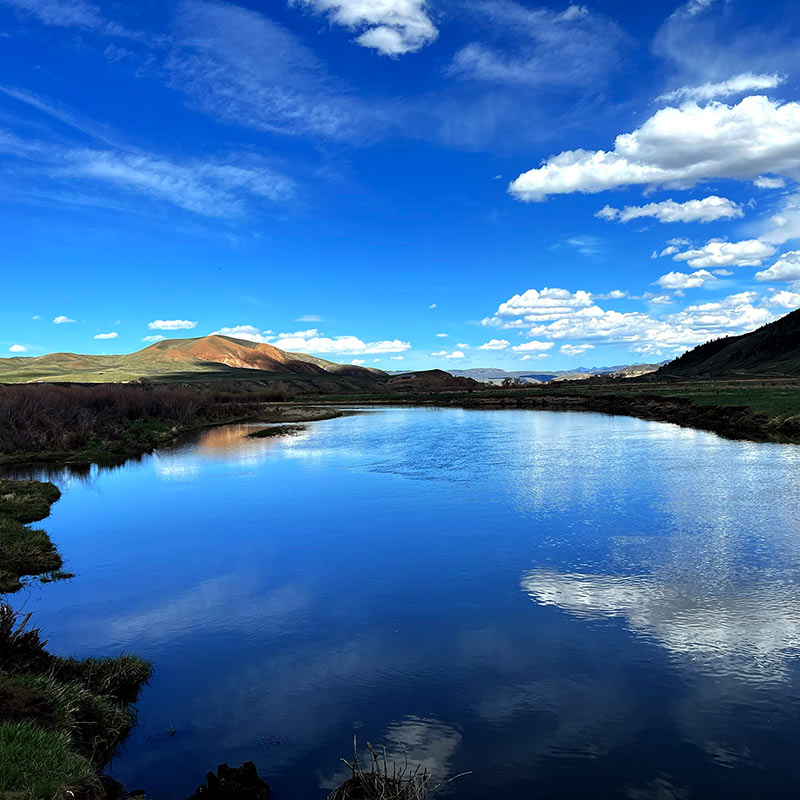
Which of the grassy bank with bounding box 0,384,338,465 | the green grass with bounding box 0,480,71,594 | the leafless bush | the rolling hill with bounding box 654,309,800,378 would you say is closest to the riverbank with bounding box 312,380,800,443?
the grassy bank with bounding box 0,384,338,465

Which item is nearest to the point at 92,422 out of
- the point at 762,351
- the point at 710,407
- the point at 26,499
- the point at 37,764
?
the point at 26,499

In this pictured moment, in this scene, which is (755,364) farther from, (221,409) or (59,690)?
(59,690)

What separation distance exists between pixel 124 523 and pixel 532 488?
18.6 meters

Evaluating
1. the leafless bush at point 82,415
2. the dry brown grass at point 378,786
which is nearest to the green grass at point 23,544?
the dry brown grass at point 378,786

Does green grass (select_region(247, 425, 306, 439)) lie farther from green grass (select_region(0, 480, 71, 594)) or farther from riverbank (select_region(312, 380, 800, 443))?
riverbank (select_region(312, 380, 800, 443))

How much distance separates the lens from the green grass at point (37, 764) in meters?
7.02

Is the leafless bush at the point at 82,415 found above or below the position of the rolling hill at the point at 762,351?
below

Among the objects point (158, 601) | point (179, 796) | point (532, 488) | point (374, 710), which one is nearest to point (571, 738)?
point (374, 710)

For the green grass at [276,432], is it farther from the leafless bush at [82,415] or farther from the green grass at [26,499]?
the green grass at [26,499]

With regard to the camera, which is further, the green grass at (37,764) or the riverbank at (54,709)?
the riverbank at (54,709)

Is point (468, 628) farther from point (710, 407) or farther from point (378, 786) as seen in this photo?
point (710, 407)

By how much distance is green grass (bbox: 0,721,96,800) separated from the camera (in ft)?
23.0

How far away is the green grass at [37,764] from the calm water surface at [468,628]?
1.21 meters

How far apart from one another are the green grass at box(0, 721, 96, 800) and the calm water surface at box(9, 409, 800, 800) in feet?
3.98
